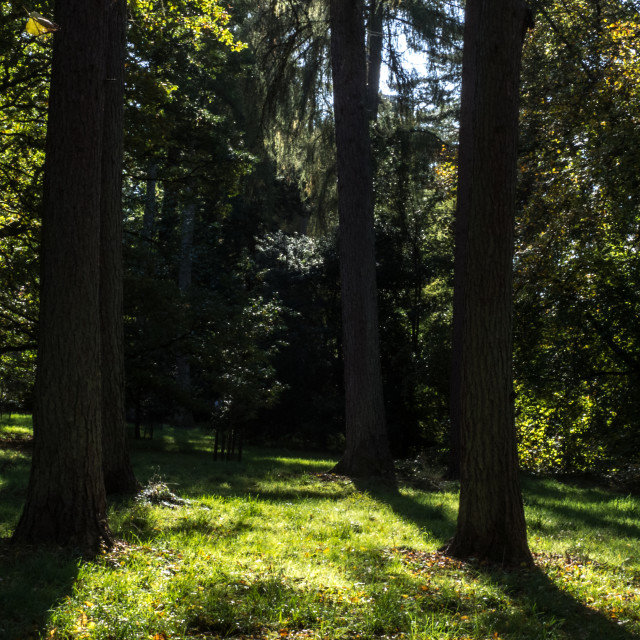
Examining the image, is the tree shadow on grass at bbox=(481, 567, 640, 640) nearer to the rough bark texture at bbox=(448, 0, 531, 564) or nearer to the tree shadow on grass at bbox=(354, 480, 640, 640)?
the tree shadow on grass at bbox=(354, 480, 640, 640)

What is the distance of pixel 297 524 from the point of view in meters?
7.92

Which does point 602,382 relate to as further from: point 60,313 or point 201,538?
point 60,313

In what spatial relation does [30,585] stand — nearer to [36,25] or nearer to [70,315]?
[70,315]

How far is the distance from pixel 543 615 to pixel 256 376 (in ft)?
39.5

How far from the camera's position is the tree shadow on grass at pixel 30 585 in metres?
4.32

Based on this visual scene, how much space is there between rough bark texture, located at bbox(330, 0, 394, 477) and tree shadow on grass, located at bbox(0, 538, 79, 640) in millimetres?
7772

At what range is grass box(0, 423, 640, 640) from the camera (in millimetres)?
4586

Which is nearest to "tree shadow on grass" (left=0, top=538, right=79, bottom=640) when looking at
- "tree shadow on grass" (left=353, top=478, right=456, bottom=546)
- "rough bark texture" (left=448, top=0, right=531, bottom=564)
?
"rough bark texture" (left=448, top=0, right=531, bottom=564)

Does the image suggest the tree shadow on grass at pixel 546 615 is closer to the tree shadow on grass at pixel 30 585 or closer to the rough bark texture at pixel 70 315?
the tree shadow on grass at pixel 30 585

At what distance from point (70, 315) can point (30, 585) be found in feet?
7.14

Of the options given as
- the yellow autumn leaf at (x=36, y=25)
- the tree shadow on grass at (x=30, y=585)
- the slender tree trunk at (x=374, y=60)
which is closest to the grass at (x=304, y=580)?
the tree shadow on grass at (x=30, y=585)

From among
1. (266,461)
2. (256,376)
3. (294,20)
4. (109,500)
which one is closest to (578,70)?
(294,20)

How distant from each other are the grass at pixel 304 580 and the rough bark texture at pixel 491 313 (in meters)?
0.44

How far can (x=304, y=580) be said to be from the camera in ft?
18.1
